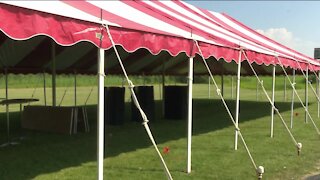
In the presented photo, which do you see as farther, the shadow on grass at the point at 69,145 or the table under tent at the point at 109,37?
the shadow on grass at the point at 69,145

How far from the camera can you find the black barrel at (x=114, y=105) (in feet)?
42.1

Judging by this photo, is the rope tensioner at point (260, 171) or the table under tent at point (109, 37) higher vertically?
the table under tent at point (109, 37)

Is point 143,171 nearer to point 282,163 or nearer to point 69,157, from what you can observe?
point 69,157

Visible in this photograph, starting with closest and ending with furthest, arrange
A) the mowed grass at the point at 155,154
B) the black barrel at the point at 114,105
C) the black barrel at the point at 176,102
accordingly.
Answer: the mowed grass at the point at 155,154, the black barrel at the point at 114,105, the black barrel at the point at 176,102

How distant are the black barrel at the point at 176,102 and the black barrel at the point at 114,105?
2.27m

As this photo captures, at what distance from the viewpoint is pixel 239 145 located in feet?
31.7

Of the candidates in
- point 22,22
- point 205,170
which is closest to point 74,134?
point 205,170

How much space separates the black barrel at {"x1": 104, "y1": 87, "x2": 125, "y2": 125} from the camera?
12817 millimetres

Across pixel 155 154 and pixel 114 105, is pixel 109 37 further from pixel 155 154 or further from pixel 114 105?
pixel 114 105

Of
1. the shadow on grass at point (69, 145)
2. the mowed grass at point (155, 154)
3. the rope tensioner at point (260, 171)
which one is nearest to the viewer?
the rope tensioner at point (260, 171)

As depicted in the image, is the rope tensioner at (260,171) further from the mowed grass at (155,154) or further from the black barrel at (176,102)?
the black barrel at (176,102)

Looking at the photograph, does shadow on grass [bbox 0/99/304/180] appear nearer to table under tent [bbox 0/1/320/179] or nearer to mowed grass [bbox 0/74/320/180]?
mowed grass [bbox 0/74/320/180]

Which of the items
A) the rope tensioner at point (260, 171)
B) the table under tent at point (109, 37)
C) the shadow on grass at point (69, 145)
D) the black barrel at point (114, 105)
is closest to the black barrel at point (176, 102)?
the shadow on grass at point (69, 145)

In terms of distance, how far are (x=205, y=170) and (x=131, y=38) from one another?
2.65m
